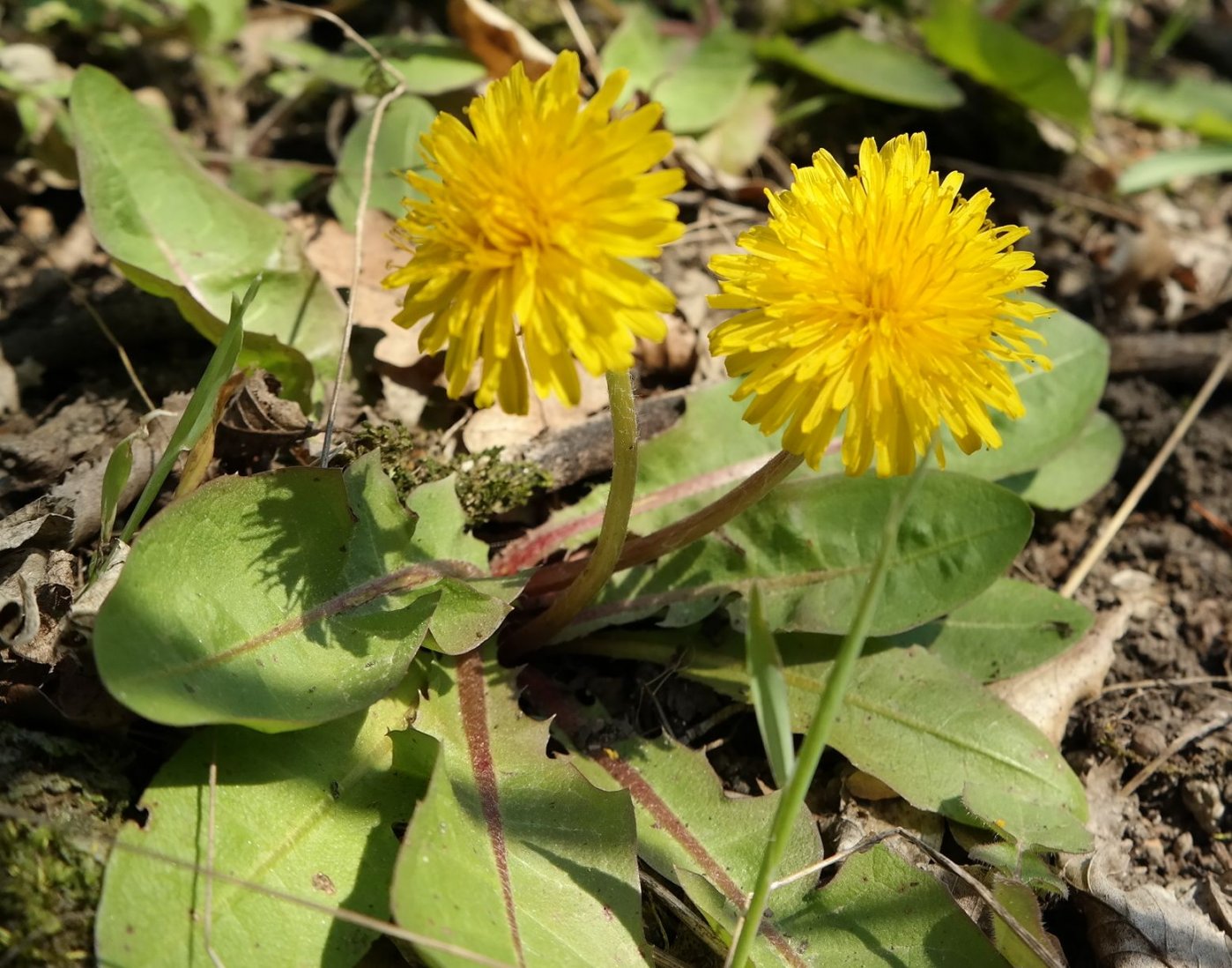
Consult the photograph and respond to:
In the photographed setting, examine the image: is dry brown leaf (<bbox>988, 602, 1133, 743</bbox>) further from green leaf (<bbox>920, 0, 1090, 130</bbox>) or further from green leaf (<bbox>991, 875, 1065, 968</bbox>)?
green leaf (<bbox>920, 0, 1090, 130</bbox>)

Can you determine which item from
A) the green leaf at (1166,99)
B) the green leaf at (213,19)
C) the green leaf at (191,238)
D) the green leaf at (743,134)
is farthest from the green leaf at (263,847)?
the green leaf at (1166,99)

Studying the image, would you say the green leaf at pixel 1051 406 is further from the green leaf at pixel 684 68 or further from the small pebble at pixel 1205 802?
the green leaf at pixel 684 68

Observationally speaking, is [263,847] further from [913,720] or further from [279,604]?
[913,720]

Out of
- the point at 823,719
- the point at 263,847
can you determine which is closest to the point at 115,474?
the point at 263,847

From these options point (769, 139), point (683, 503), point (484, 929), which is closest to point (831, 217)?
point (683, 503)

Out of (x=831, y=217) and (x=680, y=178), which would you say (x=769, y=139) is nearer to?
(x=831, y=217)
